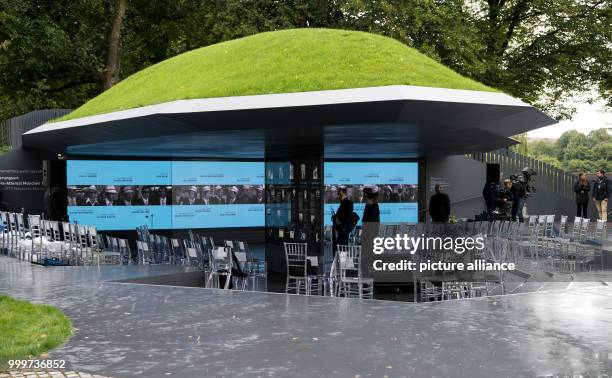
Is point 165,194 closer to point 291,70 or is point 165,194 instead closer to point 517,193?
point 291,70

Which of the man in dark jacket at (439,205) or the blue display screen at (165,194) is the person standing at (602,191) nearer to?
the man in dark jacket at (439,205)

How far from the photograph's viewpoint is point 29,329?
890 cm

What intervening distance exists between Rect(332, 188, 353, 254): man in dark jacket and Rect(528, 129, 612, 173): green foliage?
46.9 m

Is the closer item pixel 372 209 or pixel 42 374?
pixel 42 374

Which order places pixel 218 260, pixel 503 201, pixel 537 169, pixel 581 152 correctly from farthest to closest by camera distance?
pixel 581 152, pixel 537 169, pixel 503 201, pixel 218 260

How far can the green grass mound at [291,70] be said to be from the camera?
13.9 m

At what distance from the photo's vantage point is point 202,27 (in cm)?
3578

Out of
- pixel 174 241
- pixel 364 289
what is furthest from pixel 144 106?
pixel 364 289

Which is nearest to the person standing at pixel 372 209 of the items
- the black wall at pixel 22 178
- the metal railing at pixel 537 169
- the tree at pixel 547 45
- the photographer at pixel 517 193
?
the photographer at pixel 517 193

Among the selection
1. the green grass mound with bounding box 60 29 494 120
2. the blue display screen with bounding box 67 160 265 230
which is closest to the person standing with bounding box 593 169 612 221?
the blue display screen with bounding box 67 160 265 230

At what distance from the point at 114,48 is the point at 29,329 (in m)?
25.6

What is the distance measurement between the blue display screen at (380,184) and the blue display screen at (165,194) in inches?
96.6

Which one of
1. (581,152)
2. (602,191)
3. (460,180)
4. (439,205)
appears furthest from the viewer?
(581,152)

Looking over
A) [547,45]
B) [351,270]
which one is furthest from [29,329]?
[547,45]
